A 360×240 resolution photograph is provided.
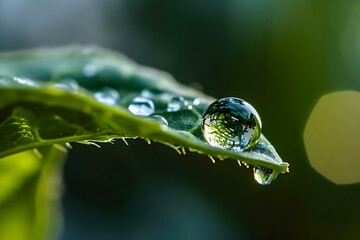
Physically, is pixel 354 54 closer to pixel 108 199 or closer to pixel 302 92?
pixel 302 92

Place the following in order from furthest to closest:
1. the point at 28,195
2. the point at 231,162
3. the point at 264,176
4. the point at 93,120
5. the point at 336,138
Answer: the point at 336,138, the point at 231,162, the point at 28,195, the point at 264,176, the point at 93,120

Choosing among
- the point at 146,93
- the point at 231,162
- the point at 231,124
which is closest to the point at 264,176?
the point at 231,124

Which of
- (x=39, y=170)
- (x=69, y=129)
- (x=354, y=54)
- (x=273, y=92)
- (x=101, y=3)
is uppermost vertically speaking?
(x=101, y=3)

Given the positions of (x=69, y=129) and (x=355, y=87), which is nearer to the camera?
(x=69, y=129)

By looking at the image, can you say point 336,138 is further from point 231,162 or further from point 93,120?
point 93,120

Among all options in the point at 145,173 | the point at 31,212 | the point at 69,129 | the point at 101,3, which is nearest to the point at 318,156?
the point at 145,173

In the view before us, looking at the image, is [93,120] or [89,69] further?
[89,69]
